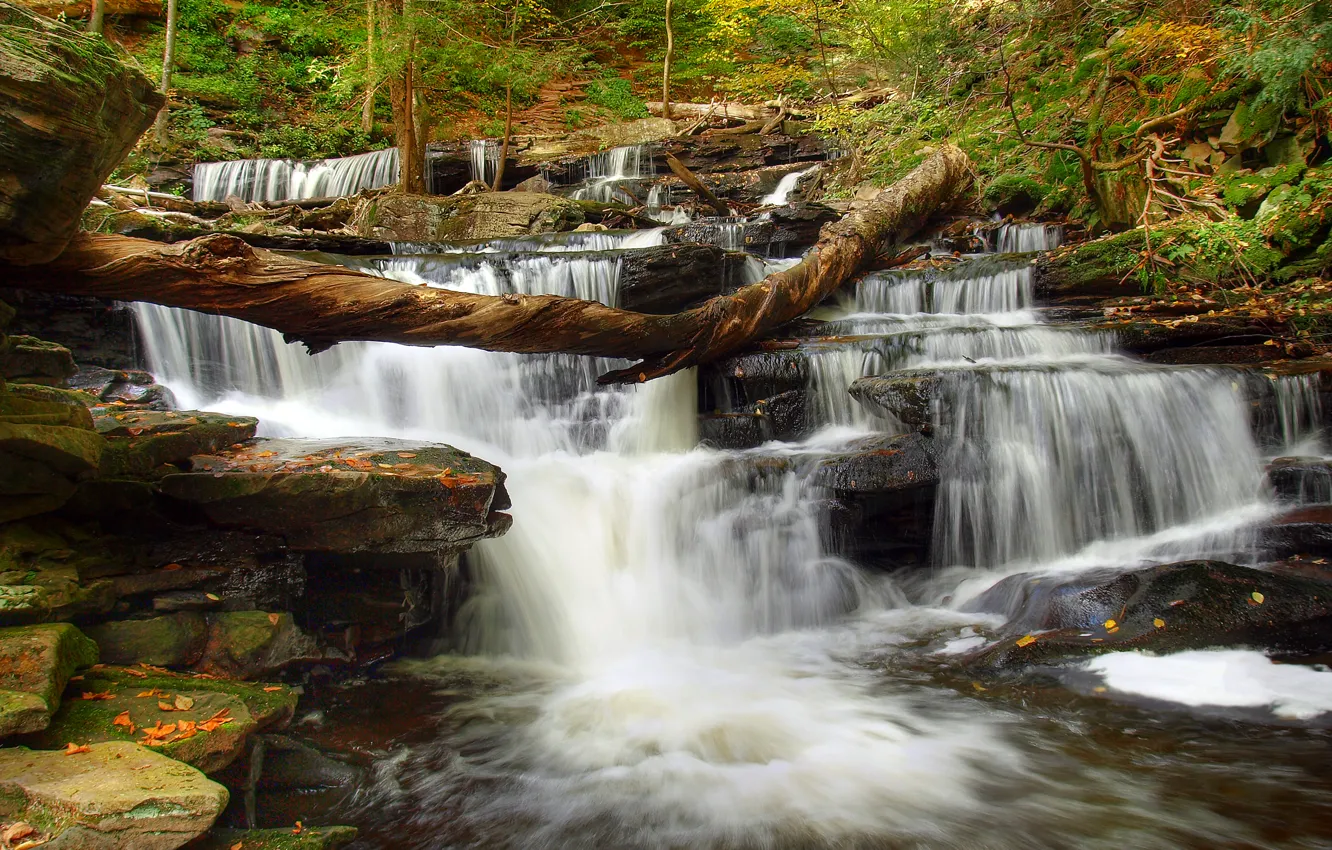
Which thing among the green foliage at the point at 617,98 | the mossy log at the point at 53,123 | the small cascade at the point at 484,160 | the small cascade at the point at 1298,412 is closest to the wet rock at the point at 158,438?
the mossy log at the point at 53,123

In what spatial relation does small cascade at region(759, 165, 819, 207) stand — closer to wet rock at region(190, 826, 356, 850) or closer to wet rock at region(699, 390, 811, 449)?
wet rock at region(699, 390, 811, 449)

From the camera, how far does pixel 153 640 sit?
137 inches

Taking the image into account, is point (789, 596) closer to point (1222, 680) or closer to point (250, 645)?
point (1222, 680)

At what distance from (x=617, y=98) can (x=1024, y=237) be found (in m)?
15.1

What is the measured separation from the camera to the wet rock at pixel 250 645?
3.65 metres

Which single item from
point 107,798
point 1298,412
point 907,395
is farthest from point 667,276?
point 107,798

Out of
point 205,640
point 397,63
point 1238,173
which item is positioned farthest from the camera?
point 397,63

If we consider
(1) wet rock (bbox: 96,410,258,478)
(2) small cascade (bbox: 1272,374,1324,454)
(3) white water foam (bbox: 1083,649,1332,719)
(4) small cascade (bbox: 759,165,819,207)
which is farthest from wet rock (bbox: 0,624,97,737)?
(4) small cascade (bbox: 759,165,819,207)

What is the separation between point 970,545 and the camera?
5824 mm

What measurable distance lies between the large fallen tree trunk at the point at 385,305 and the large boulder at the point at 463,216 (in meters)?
6.39

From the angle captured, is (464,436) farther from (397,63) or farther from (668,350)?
(397,63)

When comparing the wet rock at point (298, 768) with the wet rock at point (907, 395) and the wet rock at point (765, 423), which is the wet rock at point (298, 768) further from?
the wet rock at point (907, 395)

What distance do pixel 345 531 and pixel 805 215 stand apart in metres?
8.61

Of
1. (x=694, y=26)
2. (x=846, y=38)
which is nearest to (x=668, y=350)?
(x=846, y=38)
